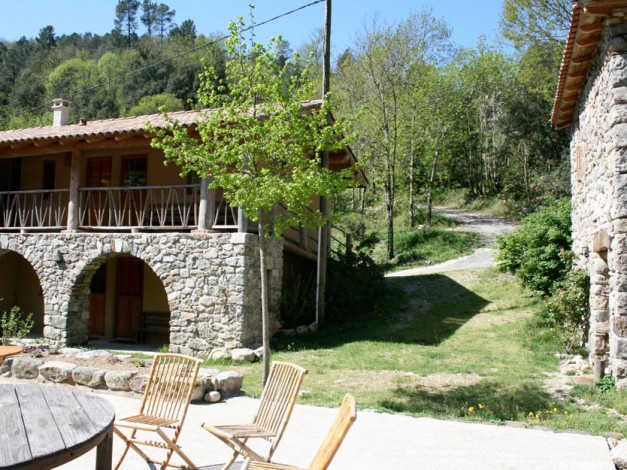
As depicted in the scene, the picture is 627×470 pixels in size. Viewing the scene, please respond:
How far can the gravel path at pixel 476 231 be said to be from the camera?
16859 millimetres

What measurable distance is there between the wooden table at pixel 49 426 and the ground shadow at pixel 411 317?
6842 mm

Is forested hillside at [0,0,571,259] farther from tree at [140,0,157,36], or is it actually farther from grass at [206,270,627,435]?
tree at [140,0,157,36]

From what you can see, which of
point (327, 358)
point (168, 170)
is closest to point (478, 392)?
point (327, 358)

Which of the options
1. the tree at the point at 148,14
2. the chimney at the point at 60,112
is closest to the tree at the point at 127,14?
the tree at the point at 148,14

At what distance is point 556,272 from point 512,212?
592 inches

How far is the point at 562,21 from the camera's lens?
66.7 ft

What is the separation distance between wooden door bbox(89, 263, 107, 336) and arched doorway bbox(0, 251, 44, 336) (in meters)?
1.53

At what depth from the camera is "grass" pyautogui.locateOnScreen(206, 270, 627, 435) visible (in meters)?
6.34

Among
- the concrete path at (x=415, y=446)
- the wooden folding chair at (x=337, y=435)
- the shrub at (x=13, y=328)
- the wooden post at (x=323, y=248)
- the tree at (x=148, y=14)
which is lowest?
the concrete path at (x=415, y=446)

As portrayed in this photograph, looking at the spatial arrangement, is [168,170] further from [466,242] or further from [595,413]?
[466,242]

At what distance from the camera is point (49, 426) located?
2900 mm

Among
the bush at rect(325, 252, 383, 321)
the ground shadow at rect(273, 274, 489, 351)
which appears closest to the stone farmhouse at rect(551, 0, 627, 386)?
the ground shadow at rect(273, 274, 489, 351)

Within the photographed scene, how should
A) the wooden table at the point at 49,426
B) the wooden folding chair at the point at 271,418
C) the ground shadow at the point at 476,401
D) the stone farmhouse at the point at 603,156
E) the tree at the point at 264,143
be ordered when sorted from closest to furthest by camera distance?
the wooden table at the point at 49,426
the wooden folding chair at the point at 271,418
the ground shadow at the point at 476,401
the stone farmhouse at the point at 603,156
the tree at the point at 264,143

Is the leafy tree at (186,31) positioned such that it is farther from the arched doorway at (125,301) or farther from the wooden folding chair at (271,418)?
the wooden folding chair at (271,418)
